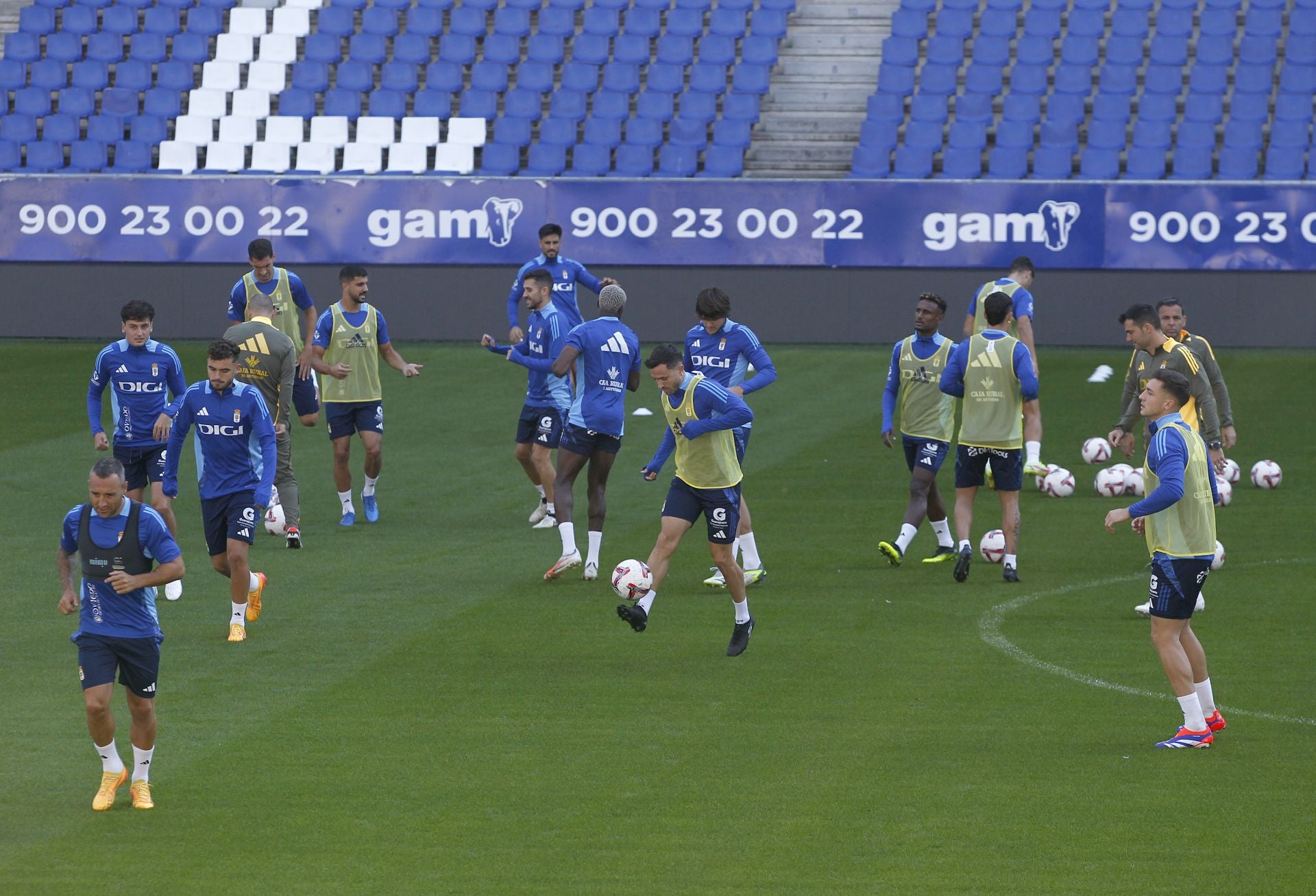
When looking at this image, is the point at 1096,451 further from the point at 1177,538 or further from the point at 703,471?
the point at 1177,538

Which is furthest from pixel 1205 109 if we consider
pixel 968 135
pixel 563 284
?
pixel 563 284

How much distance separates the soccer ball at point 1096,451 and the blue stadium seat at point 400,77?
56.9 ft

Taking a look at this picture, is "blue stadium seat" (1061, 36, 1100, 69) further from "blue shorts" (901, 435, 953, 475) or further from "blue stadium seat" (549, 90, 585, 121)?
"blue shorts" (901, 435, 953, 475)

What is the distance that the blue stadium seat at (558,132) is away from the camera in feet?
104

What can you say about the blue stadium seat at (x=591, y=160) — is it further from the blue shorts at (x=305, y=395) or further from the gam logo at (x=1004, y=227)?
the blue shorts at (x=305, y=395)

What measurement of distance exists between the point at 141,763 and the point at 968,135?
24260mm

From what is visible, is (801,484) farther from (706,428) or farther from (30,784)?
(30,784)

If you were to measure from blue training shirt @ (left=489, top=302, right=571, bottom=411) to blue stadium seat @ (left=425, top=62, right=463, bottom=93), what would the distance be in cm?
1736

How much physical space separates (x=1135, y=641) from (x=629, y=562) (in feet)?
11.6

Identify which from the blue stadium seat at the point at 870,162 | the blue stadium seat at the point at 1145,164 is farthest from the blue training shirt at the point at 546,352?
the blue stadium seat at the point at 1145,164

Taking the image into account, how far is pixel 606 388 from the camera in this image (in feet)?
48.9

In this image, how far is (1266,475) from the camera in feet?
61.7

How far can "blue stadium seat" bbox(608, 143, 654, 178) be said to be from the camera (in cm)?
3112

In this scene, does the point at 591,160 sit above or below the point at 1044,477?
above
